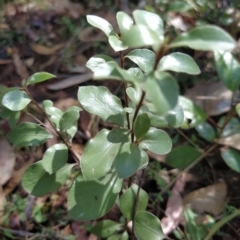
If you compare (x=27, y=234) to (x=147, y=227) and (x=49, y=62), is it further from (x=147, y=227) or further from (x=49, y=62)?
(x=49, y=62)

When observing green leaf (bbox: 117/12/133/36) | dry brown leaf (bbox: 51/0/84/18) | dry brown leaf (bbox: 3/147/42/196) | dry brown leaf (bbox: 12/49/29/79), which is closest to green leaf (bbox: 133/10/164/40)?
green leaf (bbox: 117/12/133/36)

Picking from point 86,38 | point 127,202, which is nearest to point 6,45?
point 86,38

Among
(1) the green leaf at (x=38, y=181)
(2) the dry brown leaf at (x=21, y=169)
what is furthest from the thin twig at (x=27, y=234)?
(1) the green leaf at (x=38, y=181)

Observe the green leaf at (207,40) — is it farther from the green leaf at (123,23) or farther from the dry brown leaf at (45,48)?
the dry brown leaf at (45,48)

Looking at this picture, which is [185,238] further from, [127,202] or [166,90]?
[166,90]

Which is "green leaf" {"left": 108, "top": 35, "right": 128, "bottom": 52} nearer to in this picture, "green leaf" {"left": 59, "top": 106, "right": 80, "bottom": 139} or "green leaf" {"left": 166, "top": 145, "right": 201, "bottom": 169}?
"green leaf" {"left": 59, "top": 106, "right": 80, "bottom": 139}
